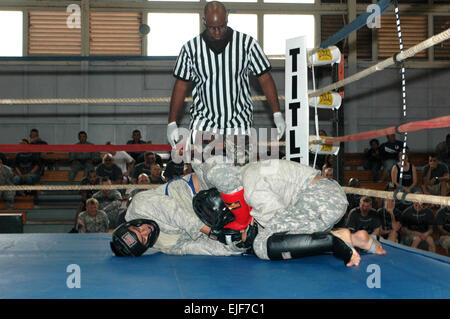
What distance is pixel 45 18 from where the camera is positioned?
8.37m

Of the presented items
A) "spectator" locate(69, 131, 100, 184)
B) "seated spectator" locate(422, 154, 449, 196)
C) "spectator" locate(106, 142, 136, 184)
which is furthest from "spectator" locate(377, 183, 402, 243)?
"spectator" locate(69, 131, 100, 184)

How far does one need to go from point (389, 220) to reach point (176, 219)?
3109mm

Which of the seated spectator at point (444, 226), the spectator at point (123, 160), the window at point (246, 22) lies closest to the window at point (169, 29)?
the window at point (246, 22)

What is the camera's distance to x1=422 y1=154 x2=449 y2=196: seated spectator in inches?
214

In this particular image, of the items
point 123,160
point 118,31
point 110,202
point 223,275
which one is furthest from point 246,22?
point 223,275

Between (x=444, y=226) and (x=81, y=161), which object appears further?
(x=81, y=161)

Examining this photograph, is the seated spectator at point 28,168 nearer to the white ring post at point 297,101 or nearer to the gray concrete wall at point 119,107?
the gray concrete wall at point 119,107

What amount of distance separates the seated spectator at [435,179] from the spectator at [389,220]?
38.3 inches

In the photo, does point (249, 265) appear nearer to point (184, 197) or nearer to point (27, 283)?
point (184, 197)

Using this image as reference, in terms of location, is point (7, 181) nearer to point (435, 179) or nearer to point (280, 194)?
point (280, 194)

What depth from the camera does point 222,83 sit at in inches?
98.7

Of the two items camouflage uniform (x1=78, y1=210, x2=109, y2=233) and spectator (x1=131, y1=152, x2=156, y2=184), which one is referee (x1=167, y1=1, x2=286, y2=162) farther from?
spectator (x1=131, y1=152, x2=156, y2=184)

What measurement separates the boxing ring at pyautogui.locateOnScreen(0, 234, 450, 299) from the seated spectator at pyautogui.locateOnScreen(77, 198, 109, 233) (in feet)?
6.74
